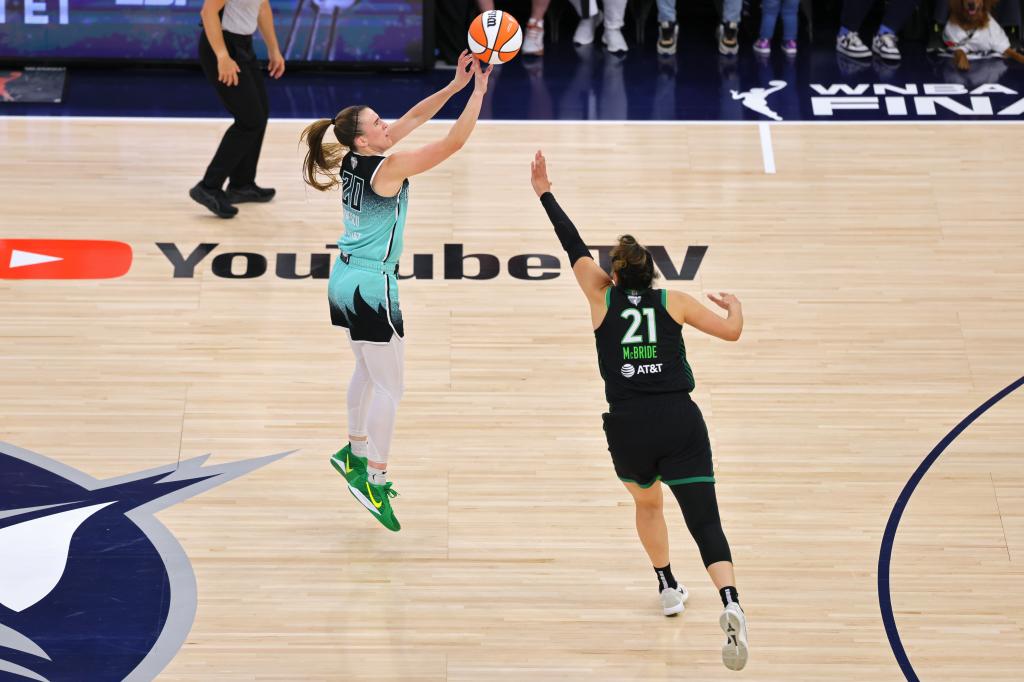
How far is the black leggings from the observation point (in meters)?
5.66

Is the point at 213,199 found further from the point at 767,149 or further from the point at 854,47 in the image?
the point at 854,47

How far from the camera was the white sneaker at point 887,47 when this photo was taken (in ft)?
35.8

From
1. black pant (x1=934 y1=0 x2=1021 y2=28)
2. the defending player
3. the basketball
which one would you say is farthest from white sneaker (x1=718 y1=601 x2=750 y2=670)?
black pant (x1=934 y1=0 x2=1021 y2=28)

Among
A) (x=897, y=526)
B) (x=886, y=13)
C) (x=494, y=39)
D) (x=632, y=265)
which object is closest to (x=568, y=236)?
(x=632, y=265)

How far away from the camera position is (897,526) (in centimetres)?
680

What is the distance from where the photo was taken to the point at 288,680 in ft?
19.5

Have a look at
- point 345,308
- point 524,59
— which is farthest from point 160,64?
point 345,308

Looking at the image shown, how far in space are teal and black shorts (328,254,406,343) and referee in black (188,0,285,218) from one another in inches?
103

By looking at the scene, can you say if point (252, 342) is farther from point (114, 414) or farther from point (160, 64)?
point (160, 64)

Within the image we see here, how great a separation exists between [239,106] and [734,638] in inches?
193

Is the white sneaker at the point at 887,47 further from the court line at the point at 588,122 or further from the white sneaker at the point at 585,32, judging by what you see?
the white sneaker at the point at 585,32

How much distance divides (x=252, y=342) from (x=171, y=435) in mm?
880

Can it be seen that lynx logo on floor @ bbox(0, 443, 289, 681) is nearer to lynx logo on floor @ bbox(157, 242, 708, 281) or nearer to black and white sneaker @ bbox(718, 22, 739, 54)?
lynx logo on floor @ bbox(157, 242, 708, 281)

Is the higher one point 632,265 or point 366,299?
point 632,265
